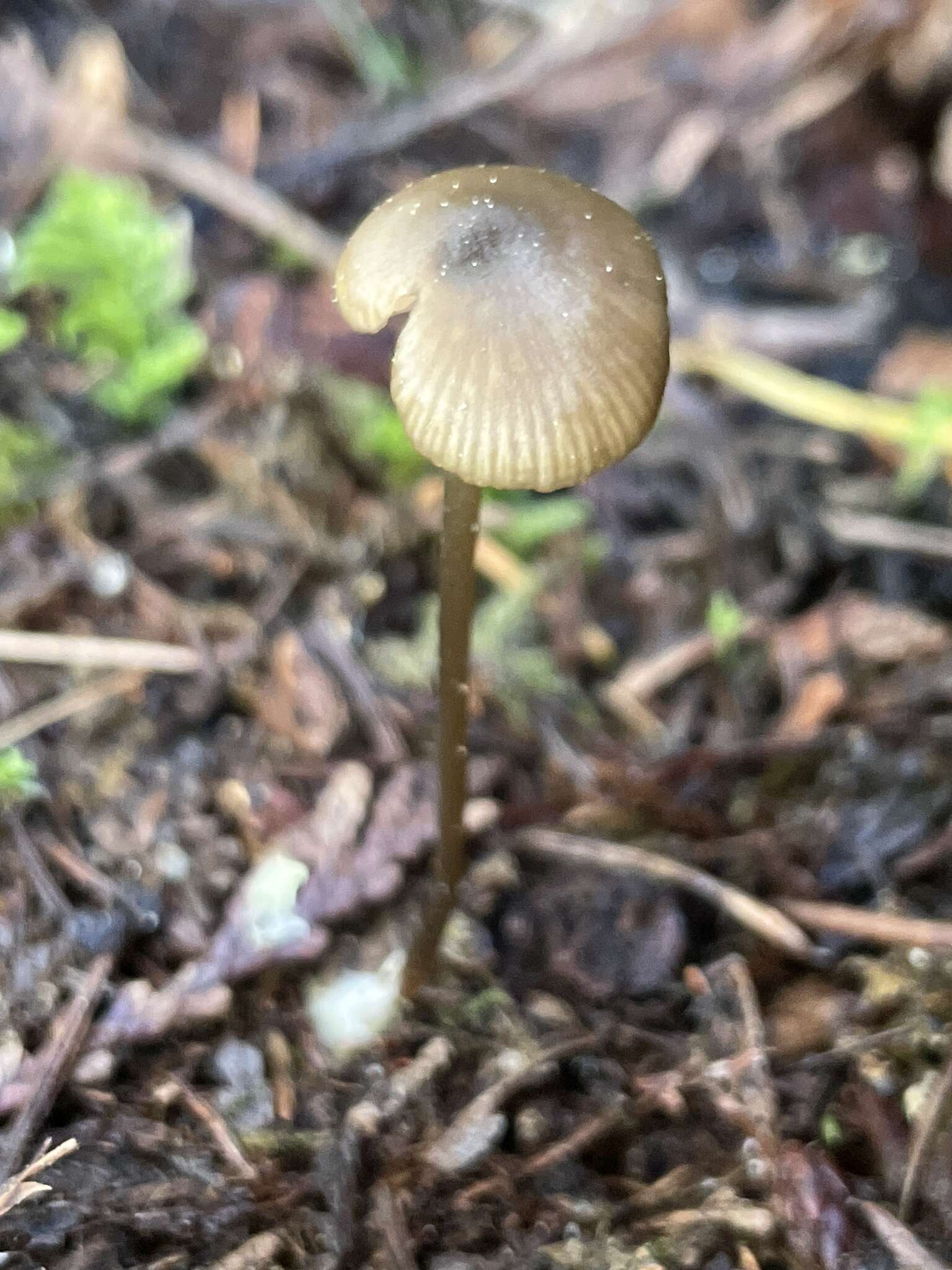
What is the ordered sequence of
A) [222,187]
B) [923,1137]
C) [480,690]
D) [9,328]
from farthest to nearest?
1. [222,187]
2. [480,690]
3. [9,328]
4. [923,1137]

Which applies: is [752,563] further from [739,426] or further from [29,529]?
[29,529]

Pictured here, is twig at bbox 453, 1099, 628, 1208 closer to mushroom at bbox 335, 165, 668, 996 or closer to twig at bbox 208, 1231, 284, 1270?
twig at bbox 208, 1231, 284, 1270

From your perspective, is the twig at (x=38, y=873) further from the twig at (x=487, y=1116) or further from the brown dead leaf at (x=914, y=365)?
the brown dead leaf at (x=914, y=365)

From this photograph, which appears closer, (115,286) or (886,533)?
(115,286)

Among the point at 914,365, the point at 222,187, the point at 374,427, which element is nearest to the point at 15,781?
the point at 374,427

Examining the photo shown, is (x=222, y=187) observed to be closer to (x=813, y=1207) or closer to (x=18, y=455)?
(x=18, y=455)

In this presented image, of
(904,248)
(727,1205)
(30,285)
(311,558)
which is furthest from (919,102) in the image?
(727,1205)

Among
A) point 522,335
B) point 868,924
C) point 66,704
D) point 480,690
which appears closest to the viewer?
point 522,335
